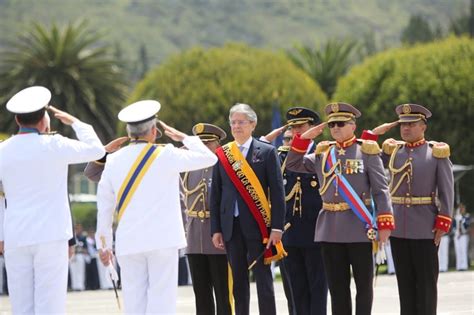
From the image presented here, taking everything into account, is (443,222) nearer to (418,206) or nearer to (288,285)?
(418,206)

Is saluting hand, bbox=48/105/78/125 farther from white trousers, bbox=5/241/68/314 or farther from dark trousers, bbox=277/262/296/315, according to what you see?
dark trousers, bbox=277/262/296/315

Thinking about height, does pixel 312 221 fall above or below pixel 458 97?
below

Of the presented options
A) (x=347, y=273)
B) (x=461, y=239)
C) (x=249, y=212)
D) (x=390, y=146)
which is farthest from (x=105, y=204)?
(x=461, y=239)

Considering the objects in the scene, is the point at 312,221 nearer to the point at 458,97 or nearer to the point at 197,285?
the point at 197,285

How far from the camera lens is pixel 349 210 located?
36.8 ft

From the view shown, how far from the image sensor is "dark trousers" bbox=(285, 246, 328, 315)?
39.2 ft

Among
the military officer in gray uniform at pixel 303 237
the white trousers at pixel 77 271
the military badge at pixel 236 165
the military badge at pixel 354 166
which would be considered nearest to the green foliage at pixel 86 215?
the white trousers at pixel 77 271

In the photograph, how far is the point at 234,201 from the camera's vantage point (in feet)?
37.0

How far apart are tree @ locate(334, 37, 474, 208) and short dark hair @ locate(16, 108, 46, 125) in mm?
26113

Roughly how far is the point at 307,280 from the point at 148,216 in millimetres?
3096

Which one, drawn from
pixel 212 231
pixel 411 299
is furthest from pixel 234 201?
pixel 411 299

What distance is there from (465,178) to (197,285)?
24125 millimetres

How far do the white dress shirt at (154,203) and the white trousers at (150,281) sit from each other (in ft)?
0.28

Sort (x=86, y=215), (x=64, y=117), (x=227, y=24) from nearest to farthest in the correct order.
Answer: (x=64, y=117) < (x=86, y=215) < (x=227, y=24)
